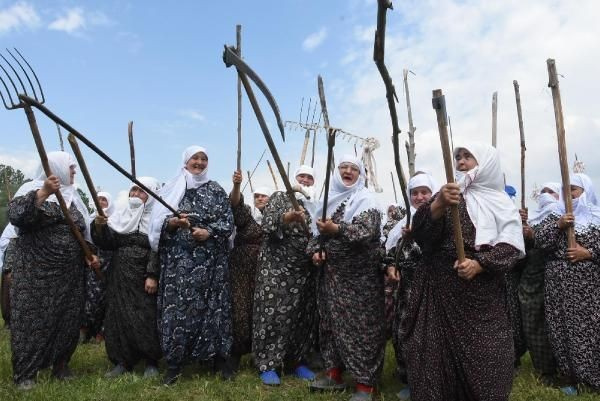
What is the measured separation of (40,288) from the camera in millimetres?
4016

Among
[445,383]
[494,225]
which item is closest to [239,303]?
[445,383]

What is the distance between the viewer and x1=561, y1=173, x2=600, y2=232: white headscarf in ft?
13.1

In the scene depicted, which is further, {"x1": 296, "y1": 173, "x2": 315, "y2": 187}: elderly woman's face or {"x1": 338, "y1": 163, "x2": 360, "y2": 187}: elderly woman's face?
{"x1": 296, "y1": 173, "x2": 315, "y2": 187}: elderly woman's face

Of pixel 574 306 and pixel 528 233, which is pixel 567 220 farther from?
pixel 574 306

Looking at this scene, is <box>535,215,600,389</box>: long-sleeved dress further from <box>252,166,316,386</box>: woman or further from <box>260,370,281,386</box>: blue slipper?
<box>260,370,281,386</box>: blue slipper

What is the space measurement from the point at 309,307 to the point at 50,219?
85.9 inches

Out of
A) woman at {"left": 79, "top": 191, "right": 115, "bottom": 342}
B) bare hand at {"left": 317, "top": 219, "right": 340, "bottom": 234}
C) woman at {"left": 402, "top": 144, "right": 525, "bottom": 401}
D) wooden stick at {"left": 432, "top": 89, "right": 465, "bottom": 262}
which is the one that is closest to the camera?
wooden stick at {"left": 432, "top": 89, "right": 465, "bottom": 262}

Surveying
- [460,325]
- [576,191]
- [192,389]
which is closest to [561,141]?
[576,191]

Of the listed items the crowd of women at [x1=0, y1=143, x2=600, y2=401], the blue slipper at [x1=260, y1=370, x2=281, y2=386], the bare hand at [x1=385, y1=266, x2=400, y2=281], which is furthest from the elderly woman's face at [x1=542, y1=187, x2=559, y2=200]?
the blue slipper at [x1=260, y1=370, x2=281, y2=386]

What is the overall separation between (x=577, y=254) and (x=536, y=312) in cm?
74

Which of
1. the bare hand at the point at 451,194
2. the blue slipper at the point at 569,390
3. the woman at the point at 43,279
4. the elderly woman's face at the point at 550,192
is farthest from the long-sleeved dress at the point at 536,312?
the woman at the point at 43,279

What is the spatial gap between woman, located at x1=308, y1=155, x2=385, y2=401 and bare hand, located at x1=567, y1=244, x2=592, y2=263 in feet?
4.49

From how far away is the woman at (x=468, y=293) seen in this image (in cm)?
279

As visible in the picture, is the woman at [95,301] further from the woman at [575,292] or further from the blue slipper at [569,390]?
the blue slipper at [569,390]
